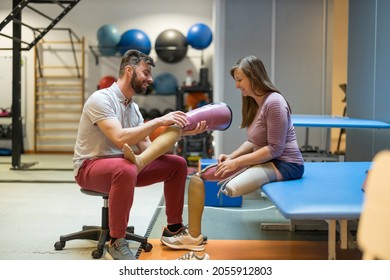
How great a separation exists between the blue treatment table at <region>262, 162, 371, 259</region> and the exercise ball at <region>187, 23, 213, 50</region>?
142 inches

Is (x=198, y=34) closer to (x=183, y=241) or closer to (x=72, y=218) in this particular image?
(x=72, y=218)

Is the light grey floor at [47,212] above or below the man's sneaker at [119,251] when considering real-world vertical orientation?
below

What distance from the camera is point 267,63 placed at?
17.5ft

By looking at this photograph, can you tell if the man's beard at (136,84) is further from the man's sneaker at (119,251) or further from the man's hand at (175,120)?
the man's sneaker at (119,251)

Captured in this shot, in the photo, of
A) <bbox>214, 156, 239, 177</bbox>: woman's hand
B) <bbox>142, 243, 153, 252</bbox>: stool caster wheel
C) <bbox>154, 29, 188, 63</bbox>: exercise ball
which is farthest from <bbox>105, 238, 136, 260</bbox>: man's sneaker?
<bbox>154, 29, 188, 63</bbox>: exercise ball

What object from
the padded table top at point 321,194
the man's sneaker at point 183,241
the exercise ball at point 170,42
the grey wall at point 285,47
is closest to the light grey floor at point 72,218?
the man's sneaker at point 183,241

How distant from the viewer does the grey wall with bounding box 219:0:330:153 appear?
491 cm

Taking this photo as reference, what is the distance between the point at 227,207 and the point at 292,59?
2.20 m

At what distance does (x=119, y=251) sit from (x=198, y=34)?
4182mm

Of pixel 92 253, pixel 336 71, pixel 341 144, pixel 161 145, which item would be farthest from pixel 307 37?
pixel 92 253

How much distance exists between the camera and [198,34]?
5.93m

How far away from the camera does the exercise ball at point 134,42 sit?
16.8ft

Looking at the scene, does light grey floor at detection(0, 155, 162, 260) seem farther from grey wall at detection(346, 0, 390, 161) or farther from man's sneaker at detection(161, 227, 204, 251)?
grey wall at detection(346, 0, 390, 161)

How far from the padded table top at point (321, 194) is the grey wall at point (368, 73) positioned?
48.2 inches
